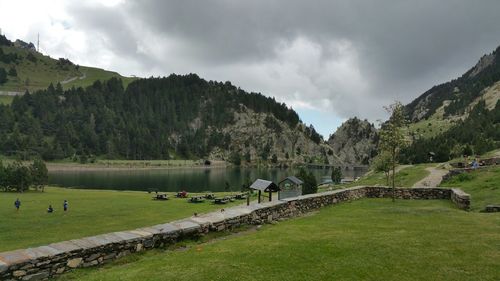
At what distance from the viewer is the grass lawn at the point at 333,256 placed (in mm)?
12094

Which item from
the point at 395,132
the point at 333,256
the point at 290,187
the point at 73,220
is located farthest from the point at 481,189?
the point at 73,220

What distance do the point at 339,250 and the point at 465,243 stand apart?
18.0 feet

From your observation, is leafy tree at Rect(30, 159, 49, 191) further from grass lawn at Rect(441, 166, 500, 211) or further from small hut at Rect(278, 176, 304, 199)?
grass lawn at Rect(441, 166, 500, 211)

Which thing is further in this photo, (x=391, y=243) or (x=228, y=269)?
(x=391, y=243)

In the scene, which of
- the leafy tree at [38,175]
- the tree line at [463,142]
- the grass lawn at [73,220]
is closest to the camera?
the grass lawn at [73,220]

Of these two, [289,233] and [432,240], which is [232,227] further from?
[432,240]

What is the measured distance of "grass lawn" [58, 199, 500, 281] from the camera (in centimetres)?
1209

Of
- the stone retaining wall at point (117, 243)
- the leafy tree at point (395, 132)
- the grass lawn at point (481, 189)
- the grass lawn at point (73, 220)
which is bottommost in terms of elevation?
the grass lawn at point (73, 220)

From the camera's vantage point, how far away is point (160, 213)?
54.2 meters

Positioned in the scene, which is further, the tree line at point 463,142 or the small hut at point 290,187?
the tree line at point 463,142

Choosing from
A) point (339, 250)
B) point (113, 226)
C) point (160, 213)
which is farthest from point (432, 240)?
point (160, 213)

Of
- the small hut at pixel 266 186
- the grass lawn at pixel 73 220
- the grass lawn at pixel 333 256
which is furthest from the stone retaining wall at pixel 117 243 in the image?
the grass lawn at pixel 73 220

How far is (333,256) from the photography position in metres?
13.9

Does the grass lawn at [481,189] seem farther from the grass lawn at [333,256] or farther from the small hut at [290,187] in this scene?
the small hut at [290,187]
